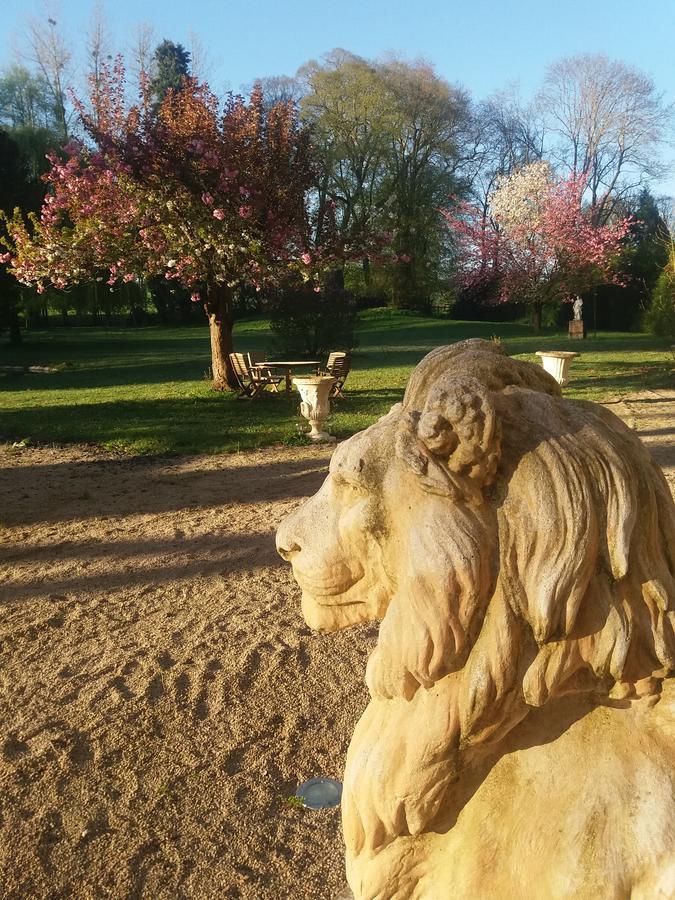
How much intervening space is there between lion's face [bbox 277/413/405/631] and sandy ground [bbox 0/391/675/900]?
1683 millimetres

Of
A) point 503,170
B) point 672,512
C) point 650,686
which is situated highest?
point 503,170

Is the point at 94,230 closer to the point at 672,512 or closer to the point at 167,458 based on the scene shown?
the point at 167,458

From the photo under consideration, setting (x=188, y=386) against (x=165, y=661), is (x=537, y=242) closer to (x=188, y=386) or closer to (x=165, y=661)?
(x=188, y=386)

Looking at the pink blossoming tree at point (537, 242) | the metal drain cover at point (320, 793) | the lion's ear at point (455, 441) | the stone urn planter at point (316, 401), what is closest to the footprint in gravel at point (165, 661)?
the metal drain cover at point (320, 793)

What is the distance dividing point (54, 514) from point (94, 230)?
640 cm

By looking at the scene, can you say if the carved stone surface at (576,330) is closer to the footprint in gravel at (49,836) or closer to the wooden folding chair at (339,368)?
the wooden folding chair at (339,368)

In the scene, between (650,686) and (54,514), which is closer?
(650,686)

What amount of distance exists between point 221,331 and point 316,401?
5.02 meters

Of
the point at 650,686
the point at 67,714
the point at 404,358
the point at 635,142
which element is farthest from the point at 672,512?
the point at 635,142

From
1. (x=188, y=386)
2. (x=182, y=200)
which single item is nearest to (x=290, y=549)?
(x=182, y=200)

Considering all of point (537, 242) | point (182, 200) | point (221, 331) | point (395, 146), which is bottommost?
point (221, 331)

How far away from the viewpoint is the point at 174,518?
6641 mm

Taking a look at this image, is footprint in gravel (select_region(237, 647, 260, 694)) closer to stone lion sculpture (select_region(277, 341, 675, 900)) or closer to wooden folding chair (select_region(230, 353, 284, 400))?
stone lion sculpture (select_region(277, 341, 675, 900))

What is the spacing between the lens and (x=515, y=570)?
41.8 inches
